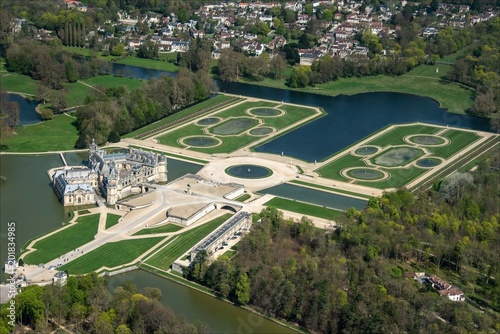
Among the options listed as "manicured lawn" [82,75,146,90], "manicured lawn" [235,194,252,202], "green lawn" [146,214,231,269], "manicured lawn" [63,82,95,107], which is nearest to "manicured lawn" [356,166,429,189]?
"manicured lawn" [235,194,252,202]

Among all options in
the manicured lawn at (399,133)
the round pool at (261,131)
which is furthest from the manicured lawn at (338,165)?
the round pool at (261,131)

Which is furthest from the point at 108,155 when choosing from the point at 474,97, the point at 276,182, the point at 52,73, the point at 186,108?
the point at 474,97

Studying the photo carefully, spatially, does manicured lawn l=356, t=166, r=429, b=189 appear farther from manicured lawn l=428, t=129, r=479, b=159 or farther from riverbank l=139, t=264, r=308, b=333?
riverbank l=139, t=264, r=308, b=333

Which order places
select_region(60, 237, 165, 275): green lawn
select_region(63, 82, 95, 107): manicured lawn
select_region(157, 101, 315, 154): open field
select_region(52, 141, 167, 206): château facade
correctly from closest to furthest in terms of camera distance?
1. select_region(60, 237, 165, 275): green lawn
2. select_region(52, 141, 167, 206): château facade
3. select_region(157, 101, 315, 154): open field
4. select_region(63, 82, 95, 107): manicured lawn

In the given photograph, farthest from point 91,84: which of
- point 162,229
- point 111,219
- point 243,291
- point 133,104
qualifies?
point 243,291

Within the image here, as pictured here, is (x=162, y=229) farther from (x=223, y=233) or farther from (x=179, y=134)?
(x=179, y=134)

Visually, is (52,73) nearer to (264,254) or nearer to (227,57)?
(227,57)

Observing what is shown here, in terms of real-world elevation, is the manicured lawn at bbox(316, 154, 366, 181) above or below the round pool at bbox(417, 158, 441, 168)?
below
